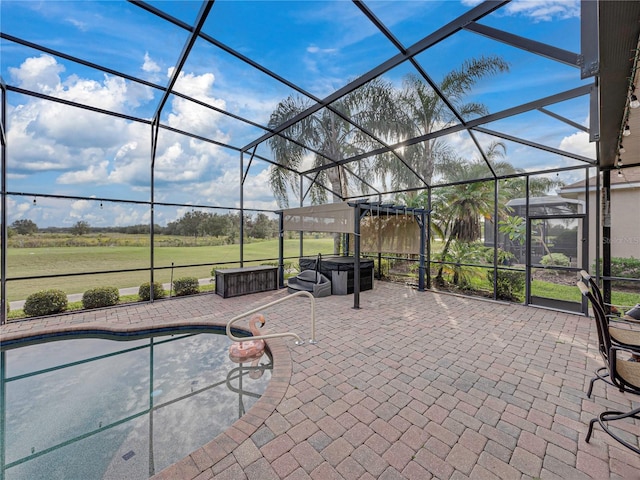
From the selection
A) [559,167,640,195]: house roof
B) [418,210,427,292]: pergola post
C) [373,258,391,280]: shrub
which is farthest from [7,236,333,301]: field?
[559,167,640,195]: house roof

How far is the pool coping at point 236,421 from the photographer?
2.01 metres

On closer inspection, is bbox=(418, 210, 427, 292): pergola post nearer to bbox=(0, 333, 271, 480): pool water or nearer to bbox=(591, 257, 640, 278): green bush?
bbox=(591, 257, 640, 278): green bush

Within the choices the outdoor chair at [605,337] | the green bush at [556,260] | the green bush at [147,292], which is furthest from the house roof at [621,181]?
the green bush at [147,292]

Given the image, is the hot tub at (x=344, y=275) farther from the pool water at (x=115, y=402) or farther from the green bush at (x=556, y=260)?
the green bush at (x=556, y=260)

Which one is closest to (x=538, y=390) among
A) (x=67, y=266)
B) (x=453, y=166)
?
(x=453, y=166)

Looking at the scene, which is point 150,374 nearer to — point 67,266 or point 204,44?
point 204,44

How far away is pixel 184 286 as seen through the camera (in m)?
7.44

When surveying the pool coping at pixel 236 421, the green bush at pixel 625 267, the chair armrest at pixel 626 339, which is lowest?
the pool coping at pixel 236 421

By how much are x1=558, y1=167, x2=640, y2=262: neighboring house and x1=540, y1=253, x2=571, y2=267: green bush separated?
16.7 inches

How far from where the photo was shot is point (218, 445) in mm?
2207

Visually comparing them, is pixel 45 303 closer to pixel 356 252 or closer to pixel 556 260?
pixel 356 252

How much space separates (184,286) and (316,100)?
5999mm

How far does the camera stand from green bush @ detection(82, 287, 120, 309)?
608cm

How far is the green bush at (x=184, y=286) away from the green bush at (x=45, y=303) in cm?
224
